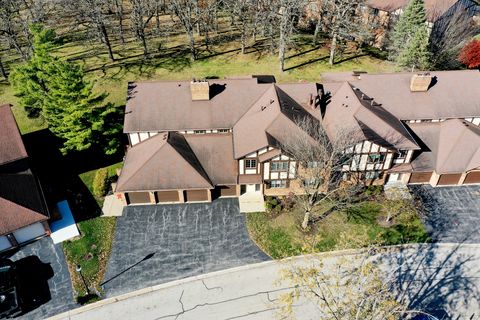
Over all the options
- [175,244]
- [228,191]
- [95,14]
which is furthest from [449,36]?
[95,14]

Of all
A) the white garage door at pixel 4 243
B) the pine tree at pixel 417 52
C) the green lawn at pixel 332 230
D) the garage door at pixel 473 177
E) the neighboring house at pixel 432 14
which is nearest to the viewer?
the white garage door at pixel 4 243

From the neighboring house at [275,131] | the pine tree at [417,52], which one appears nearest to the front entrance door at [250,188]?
the neighboring house at [275,131]

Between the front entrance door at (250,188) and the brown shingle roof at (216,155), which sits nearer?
the brown shingle roof at (216,155)

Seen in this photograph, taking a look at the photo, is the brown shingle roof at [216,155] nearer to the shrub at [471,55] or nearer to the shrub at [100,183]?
the shrub at [100,183]

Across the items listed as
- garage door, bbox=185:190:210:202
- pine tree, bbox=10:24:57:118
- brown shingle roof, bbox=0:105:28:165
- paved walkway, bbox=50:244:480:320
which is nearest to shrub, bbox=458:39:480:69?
paved walkway, bbox=50:244:480:320

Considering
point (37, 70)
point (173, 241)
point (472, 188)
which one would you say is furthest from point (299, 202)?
point (37, 70)

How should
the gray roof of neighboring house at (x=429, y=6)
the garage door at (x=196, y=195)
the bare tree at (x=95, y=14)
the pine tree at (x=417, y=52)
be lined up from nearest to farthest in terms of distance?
the garage door at (x=196, y=195), the pine tree at (x=417, y=52), the bare tree at (x=95, y=14), the gray roof of neighboring house at (x=429, y=6)

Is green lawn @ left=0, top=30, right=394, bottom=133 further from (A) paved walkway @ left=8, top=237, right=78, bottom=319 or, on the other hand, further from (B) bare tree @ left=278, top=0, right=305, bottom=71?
(A) paved walkway @ left=8, top=237, right=78, bottom=319
